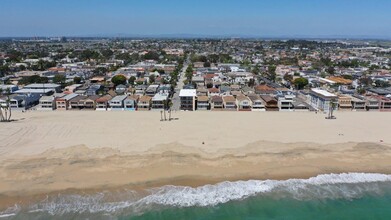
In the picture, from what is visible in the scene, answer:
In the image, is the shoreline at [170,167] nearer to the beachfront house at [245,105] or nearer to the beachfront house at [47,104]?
the beachfront house at [245,105]

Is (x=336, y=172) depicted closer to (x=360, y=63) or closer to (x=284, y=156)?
(x=284, y=156)

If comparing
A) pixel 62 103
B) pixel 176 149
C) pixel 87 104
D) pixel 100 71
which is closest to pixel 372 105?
pixel 176 149

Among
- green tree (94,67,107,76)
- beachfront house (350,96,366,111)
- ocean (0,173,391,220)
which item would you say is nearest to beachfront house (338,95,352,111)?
beachfront house (350,96,366,111)

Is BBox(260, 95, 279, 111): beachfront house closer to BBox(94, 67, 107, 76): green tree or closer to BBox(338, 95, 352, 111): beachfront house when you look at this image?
BBox(338, 95, 352, 111): beachfront house

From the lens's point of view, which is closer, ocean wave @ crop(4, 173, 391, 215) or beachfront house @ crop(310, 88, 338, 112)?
ocean wave @ crop(4, 173, 391, 215)

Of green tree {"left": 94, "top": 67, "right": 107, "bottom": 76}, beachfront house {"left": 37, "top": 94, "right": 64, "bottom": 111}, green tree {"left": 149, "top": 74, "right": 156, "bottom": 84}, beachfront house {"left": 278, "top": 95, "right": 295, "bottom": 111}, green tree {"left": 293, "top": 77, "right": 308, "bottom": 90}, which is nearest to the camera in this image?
beachfront house {"left": 278, "top": 95, "right": 295, "bottom": 111}

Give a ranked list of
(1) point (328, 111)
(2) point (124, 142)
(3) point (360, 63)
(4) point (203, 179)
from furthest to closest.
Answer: (3) point (360, 63) < (1) point (328, 111) < (2) point (124, 142) < (4) point (203, 179)

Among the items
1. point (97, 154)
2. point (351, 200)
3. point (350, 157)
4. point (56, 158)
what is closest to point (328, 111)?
point (350, 157)

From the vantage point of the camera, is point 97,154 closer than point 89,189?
No
